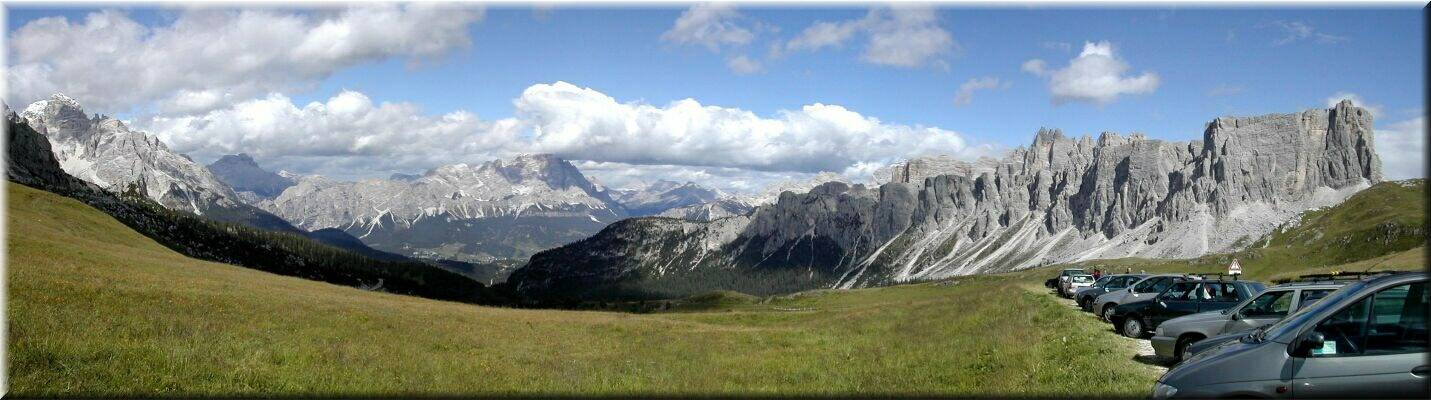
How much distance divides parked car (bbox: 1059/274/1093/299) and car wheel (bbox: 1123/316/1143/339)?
28844mm

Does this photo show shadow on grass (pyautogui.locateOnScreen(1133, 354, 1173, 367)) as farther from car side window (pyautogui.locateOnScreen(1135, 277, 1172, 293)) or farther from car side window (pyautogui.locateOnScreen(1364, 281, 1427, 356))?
car side window (pyautogui.locateOnScreen(1135, 277, 1172, 293))

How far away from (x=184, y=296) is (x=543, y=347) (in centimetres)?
1302

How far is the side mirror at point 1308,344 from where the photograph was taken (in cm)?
963

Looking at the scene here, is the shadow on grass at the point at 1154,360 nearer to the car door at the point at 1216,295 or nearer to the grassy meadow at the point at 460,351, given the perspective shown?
the grassy meadow at the point at 460,351

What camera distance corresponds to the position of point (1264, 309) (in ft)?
64.1

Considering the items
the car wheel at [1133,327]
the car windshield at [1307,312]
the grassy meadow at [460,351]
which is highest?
the car windshield at [1307,312]

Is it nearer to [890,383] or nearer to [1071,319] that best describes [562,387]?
[890,383]

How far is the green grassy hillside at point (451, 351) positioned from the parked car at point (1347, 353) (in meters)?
5.70

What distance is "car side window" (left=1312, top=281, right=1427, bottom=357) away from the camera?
9.35 m

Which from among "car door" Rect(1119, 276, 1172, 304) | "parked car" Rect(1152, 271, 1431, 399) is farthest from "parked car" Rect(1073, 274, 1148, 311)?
"parked car" Rect(1152, 271, 1431, 399)

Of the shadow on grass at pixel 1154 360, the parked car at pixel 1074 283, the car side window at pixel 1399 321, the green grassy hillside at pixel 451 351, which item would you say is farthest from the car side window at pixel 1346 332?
the parked car at pixel 1074 283

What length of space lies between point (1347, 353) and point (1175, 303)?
59.5ft

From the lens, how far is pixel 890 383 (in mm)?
20391

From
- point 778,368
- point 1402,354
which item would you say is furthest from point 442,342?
point 1402,354
